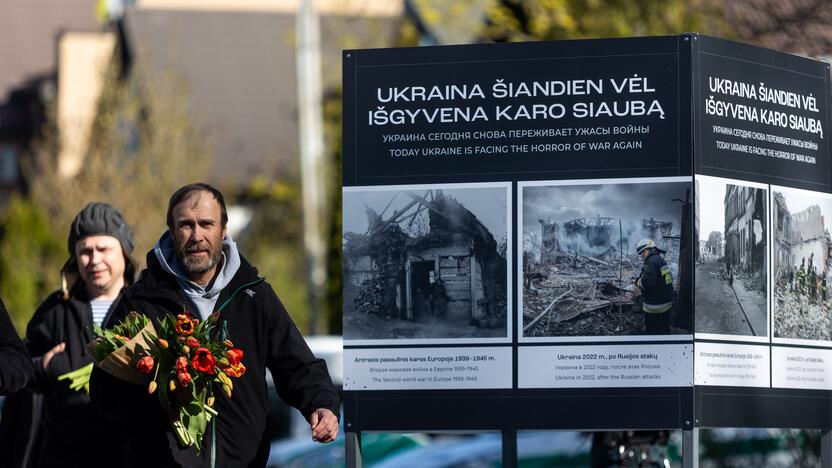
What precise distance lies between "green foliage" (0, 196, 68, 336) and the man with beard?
24.9 metres

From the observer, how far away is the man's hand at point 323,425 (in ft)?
20.1

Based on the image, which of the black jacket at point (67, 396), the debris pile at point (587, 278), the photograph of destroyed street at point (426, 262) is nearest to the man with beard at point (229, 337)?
the photograph of destroyed street at point (426, 262)

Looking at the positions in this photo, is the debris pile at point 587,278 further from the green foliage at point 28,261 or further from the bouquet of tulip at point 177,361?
the green foliage at point 28,261

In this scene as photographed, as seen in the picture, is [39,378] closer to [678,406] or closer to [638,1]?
[678,406]

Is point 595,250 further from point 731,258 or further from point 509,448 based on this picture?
point 509,448

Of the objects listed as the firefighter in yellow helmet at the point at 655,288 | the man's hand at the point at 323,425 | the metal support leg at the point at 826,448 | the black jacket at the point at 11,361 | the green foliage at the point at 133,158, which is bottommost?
the metal support leg at the point at 826,448

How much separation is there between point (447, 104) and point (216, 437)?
1.66 metres

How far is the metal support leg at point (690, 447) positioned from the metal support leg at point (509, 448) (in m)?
0.68

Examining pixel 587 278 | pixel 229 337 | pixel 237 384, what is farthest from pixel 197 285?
pixel 587 278

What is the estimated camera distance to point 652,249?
645 centimetres

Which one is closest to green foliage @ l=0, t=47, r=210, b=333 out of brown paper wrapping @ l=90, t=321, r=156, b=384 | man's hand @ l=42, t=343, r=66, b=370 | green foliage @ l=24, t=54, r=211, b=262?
green foliage @ l=24, t=54, r=211, b=262

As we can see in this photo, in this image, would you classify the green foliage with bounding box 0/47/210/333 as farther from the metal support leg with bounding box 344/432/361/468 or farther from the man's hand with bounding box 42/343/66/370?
the metal support leg with bounding box 344/432/361/468

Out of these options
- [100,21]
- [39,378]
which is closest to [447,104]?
[39,378]

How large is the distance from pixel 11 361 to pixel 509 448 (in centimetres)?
206
